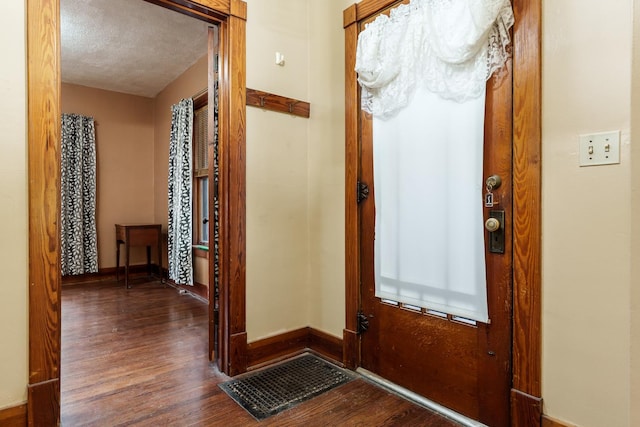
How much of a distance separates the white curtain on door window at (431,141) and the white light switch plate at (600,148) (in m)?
0.38

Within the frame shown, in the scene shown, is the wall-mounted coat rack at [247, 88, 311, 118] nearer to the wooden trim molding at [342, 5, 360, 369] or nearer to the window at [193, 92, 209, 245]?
the wooden trim molding at [342, 5, 360, 369]

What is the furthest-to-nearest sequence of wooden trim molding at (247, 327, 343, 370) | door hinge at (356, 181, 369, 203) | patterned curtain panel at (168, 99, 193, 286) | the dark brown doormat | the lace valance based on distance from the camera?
patterned curtain panel at (168, 99, 193, 286), wooden trim molding at (247, 327, 343, 370), door hinge at (356, 181, 369, 203), the dark brown doormat, the lace valance

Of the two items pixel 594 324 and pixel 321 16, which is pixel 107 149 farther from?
pixel 594 324

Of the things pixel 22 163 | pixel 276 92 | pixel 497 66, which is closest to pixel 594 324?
pixel 497 66

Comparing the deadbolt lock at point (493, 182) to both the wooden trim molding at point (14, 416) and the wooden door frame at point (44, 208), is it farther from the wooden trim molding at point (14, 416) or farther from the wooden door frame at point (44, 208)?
the wooden trim molding at point (14, 416)

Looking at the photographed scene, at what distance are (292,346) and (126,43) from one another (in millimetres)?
3371

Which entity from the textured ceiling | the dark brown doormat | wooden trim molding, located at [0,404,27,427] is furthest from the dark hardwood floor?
the textured ceiling

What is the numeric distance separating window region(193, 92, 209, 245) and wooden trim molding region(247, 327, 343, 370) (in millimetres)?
2146

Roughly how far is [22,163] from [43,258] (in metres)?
0.40

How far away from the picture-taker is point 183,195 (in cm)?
418

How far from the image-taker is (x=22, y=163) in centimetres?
148

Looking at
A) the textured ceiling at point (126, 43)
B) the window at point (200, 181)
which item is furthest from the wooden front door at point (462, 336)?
the window at point (200, 181)

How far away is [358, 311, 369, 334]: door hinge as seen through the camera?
210 centimetres

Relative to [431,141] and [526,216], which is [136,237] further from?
[526,216]
